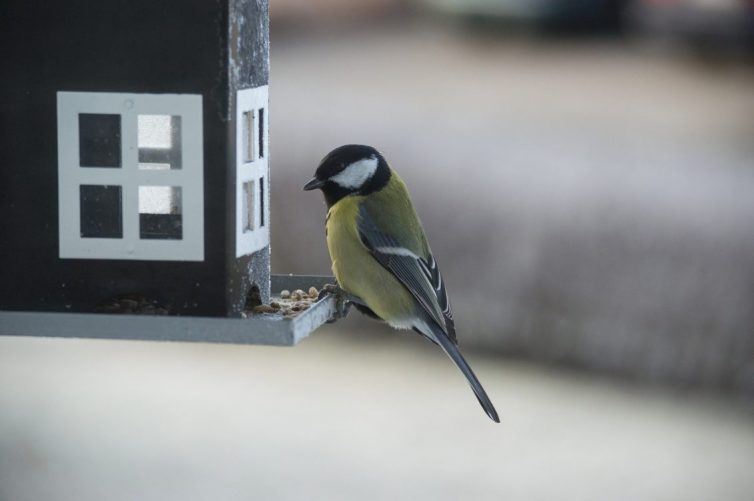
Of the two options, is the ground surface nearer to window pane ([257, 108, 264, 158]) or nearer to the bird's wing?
the bird's wing

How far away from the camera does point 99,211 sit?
165 inches

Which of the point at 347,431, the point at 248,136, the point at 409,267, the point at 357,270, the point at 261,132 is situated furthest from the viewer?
the point at 347,431

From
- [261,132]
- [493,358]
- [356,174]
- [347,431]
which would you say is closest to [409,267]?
[356,174]

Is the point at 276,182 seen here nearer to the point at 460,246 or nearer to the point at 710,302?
the point at 460,246

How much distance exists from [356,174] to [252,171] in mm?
838

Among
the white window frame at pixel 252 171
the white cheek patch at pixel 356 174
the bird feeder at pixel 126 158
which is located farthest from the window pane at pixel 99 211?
the white cheek patch at pixel 356 174

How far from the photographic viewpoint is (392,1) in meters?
14.4

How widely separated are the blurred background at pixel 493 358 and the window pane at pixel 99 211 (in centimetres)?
504

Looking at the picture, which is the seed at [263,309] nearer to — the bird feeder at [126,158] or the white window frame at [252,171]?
the bird feeder at [126,158]

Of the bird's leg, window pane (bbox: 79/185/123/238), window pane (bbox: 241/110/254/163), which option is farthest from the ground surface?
window pane (bbox: 79/185/123/238)

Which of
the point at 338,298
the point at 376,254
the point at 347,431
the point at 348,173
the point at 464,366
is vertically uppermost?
the point at 348,173

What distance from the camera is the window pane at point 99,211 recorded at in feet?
13.7

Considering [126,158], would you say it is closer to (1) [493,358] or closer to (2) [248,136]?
(2) [248,136]

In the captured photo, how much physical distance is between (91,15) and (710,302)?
20.1ft
